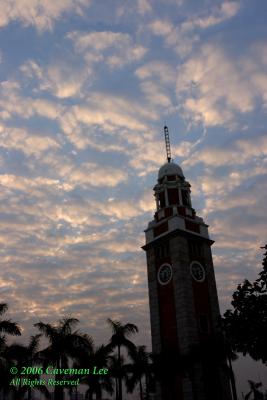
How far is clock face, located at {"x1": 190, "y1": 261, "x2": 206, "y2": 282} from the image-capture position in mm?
50750

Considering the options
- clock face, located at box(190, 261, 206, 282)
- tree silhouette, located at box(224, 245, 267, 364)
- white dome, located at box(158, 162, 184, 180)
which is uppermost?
white dome, located at box(158, 162, 184, 180)

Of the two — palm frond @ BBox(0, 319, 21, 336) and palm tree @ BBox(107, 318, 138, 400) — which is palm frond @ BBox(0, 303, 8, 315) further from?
palm tree @ BBox(107, 318, 138, 400)

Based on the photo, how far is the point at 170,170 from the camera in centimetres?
5809

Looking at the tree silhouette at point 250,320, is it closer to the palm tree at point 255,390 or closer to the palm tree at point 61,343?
the palm tree at point 61,343

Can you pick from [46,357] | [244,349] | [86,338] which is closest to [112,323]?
[86,338]

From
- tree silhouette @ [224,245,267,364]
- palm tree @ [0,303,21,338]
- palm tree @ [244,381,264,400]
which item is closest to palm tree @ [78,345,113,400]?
palm tree @ [0,303,21,338]

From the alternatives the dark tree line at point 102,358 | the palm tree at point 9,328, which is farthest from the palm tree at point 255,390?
the palm tree at point 9,328

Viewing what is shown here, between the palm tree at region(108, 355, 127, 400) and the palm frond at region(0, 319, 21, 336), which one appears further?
the palm tree at region(108, 355, 127, 400)

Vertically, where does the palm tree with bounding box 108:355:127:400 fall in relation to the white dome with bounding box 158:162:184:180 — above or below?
below

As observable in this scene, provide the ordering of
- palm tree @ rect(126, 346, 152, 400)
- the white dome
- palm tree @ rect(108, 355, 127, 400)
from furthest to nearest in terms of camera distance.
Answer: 1. the white dome
2. palm tree @ rect(126, 346, 152, 400)
3. palm tree @ rect(108, 355, 127, 400)

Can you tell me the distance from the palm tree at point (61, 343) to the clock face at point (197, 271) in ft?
57.4

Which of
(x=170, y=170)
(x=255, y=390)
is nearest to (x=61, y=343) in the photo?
(x=170, y=170)

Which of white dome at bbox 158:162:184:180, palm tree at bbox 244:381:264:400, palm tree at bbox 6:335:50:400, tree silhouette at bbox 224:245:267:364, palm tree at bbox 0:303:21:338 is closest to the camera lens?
tree silhouette at bbox 224:245:267:364

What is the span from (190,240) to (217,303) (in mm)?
7725
